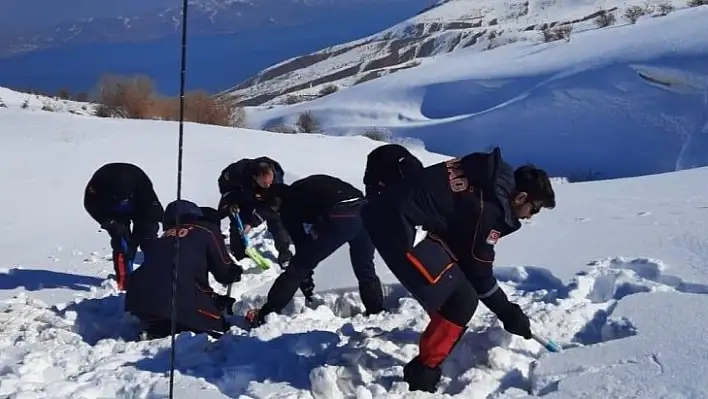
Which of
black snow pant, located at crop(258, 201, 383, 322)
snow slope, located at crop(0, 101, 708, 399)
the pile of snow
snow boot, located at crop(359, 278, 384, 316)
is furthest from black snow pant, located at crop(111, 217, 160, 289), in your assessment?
the pile of snow

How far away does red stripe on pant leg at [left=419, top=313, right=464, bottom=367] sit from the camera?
4.29m

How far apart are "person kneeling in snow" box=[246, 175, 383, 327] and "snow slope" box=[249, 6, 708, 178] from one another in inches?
537

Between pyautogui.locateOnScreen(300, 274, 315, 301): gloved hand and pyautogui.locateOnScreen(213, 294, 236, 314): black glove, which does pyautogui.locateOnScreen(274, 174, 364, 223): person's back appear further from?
pyautogui.locateOnScreen(213, 294, 236, 314): black glove

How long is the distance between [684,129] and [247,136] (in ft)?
32.6

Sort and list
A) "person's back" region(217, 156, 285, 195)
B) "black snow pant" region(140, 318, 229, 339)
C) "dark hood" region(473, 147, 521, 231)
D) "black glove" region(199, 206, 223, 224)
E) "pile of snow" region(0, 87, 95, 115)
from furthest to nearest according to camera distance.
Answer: "pile of snow" region(0, 87, 95, 115)
"person's back" region(217, 156, 285, 195)
"black glove" region(199, 206, 223, 224)
"black snow pant" region(140, 318, 229, 339)
"dark hood" region(473, 147, 521, 231)

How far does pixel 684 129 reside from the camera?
756 inches

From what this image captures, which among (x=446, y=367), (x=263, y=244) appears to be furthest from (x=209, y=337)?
(x=263, y=244)

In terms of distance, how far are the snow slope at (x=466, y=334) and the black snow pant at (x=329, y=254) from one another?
17 centimetres

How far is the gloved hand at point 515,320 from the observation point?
Answer: 4516 mm

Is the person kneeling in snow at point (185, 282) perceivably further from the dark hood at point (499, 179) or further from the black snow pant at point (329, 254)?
the dark hood at point (499, 179)

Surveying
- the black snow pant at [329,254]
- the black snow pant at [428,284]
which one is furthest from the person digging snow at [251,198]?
the black snow pant at [428,284]

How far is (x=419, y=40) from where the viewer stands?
6975 cm

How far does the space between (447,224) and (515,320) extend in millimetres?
642

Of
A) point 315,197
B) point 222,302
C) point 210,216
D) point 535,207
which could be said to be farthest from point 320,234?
point 535,207
